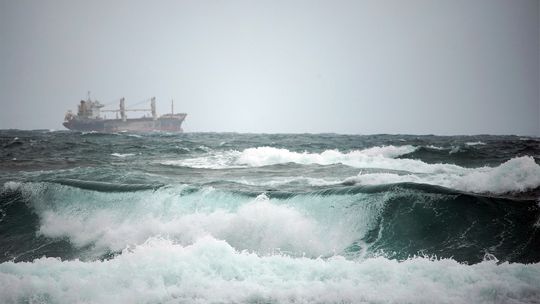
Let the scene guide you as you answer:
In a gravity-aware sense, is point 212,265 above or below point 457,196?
below

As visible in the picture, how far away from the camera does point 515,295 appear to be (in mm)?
4699

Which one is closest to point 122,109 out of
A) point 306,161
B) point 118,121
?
point 118,121

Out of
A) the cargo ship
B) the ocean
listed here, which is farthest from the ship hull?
the ocean

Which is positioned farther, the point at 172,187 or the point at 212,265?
the point at 172,187

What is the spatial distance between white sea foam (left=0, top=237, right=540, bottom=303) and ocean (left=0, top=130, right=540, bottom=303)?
0.07ft

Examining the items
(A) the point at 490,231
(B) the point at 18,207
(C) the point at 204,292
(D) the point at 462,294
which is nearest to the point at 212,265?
(C) the point at 204,292

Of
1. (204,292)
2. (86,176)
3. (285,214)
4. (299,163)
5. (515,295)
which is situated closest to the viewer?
(515,295)

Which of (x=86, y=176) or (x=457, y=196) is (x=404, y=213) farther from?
(x=86, y=176)

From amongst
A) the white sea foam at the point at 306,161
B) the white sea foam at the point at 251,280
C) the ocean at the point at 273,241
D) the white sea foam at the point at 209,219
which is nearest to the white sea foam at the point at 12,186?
the ocean at the point at 273,241

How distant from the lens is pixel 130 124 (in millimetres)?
105812

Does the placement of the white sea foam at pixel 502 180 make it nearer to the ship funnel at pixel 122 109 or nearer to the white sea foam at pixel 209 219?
the white sea foam at pixel 209 219

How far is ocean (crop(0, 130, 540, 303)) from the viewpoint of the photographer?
16.5 ft

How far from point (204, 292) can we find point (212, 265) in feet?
2.69

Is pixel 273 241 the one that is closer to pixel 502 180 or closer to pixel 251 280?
pixel 251 280
